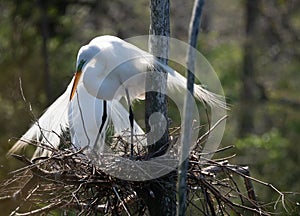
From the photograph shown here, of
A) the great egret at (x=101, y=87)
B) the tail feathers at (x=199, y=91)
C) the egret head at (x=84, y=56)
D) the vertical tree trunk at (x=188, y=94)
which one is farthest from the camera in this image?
the egret head at (x=84, y=56)

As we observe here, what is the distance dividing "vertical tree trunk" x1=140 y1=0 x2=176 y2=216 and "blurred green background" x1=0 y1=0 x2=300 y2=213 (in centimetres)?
262

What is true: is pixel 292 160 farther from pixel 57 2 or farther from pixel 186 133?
pixel 186 133

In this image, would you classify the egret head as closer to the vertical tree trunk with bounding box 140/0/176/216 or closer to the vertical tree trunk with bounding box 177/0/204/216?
the vertical tree trunk with bounding box 140/0/176/216

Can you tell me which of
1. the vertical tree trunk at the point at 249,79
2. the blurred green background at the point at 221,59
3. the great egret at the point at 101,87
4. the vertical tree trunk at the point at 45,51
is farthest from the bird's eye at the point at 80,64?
the vertical tree trunk at the point at 249,79

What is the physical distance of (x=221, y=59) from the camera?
9.58 m

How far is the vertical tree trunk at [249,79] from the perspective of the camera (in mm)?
9203

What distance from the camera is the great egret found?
2.76m

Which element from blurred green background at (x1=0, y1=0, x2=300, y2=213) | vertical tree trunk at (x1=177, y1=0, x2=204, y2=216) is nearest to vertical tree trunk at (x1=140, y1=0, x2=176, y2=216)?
vertical tree trunk at (x1=177, y1=0, x2=204, y2=216)

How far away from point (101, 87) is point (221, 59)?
21.7 ft

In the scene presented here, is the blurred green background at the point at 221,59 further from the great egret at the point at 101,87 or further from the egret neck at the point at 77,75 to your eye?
the egret neck at the point at 77,75

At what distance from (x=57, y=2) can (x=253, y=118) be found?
9.99 feet

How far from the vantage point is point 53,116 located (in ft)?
11.3

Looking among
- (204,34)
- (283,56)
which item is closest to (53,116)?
(204,34)

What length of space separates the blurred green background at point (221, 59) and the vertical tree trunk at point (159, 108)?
262cm
